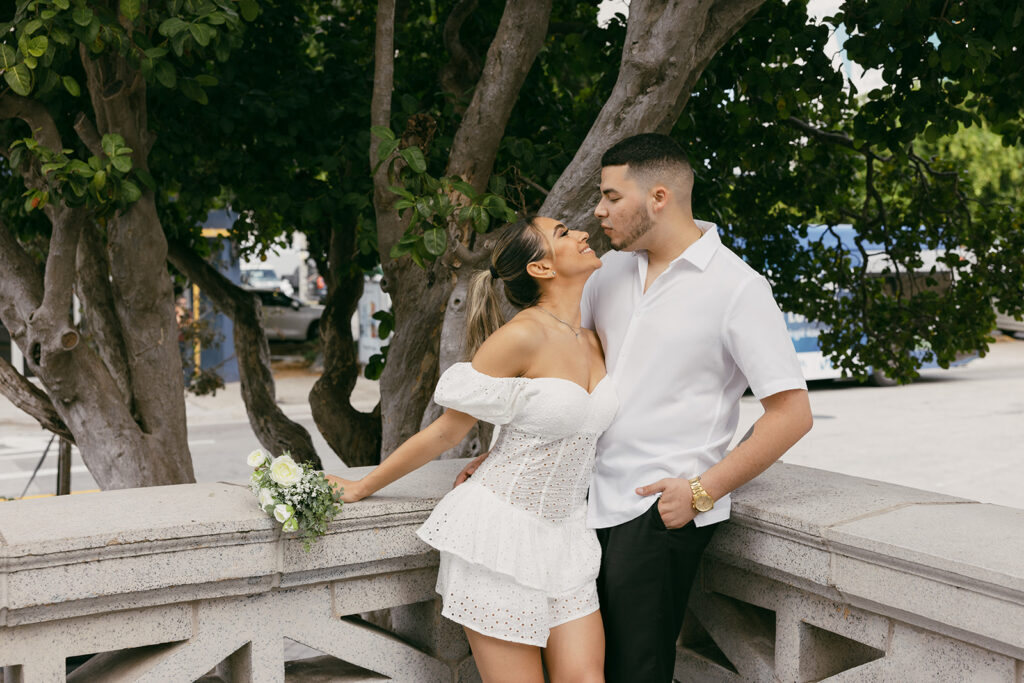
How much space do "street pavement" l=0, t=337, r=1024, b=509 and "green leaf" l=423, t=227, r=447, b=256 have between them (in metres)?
7.87

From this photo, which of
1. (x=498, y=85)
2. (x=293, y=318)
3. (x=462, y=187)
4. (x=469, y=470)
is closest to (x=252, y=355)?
(x=498, y=85)

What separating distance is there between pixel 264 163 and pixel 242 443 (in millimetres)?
9183

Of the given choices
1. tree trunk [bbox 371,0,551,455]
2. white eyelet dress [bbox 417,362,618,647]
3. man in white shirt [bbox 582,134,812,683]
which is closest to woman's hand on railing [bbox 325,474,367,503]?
white eyelet dress [bbox 417,362,618,647]

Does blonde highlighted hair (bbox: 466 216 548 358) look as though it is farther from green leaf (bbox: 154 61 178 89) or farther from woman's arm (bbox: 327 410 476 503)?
green leaf (bbox: 154 61 178 89)

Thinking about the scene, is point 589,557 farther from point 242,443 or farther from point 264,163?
point 242,443

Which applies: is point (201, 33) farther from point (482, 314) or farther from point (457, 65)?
point (457, 65)

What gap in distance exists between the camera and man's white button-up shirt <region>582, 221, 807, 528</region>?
2.55m

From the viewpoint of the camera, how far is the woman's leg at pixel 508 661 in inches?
100

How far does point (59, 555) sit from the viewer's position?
233 centimetres

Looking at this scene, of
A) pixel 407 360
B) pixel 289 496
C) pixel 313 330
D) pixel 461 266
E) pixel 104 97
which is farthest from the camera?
pixel 313 330

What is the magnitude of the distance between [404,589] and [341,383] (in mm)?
4075

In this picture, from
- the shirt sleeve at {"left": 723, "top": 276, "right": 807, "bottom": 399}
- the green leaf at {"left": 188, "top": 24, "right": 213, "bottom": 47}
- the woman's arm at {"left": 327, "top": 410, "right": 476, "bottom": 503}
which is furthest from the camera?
the green leaf at {"left": 188, "top": 24, "right": 213, "bottom": 47}

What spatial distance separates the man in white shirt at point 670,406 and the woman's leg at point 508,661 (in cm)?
21

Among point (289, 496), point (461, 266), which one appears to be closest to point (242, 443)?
point (461, 266)
